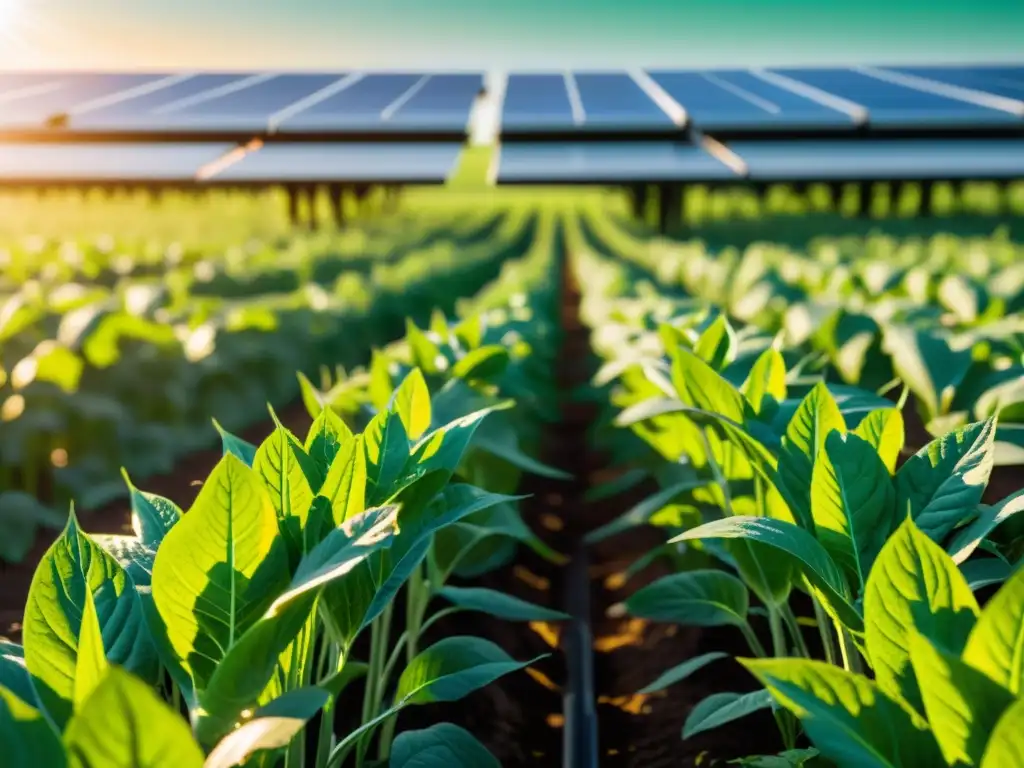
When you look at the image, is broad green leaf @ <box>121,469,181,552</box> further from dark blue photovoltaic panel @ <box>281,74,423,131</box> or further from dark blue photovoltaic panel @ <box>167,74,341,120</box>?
dark blue photovoltaic panel @ <box>167,74,341,120</box>

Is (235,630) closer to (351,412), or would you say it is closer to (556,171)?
(351,412)

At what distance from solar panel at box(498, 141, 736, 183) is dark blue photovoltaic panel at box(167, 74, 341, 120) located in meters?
3.56

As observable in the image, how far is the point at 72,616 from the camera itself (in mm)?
1030

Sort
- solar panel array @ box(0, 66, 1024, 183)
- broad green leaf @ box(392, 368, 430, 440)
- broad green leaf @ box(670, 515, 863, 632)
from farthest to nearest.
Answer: solar panel array @ box(0, 66, 1024, 183)
broad green leaf @ box(392, 368, 430, 440)
broad green leaf @ box(670, 515, 863, 632)

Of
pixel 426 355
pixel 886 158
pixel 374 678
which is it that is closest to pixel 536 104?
pixel 886 158

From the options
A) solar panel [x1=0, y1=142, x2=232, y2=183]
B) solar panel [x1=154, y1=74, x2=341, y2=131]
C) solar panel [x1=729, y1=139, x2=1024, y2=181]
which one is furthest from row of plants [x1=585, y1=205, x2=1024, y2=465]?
solar panel [x1=0, y1=142, x2=232, y2=183]

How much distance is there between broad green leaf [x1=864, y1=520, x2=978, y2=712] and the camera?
3.17 ft

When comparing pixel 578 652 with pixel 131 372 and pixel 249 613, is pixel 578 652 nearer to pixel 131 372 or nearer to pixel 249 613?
pixel 249 613

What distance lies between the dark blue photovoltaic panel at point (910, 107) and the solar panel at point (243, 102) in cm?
832

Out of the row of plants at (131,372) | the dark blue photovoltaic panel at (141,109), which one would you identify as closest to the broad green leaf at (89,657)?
the row of plants at (131,372)

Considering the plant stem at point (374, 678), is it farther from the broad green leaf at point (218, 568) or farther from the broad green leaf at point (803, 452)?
the broad green leaf at point (803, 452)

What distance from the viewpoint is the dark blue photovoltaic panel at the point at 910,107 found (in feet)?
37.5

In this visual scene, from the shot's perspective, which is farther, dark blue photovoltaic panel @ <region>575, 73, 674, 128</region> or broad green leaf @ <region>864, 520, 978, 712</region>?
dark blue photovoltaic panel @ <region>575, 73, 674, 128</region>

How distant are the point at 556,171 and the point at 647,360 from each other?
1159cm
